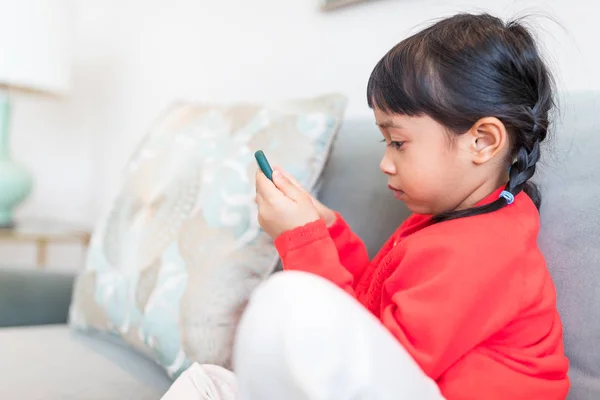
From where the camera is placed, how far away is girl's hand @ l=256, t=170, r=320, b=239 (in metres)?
0.75

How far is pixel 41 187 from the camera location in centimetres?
223

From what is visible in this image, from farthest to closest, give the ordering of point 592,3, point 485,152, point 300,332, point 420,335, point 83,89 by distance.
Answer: point 83,89 < point 592,3 < point 485,152 < point 420,335 < point 300,332

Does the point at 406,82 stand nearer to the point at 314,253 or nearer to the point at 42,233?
the point at 314,253

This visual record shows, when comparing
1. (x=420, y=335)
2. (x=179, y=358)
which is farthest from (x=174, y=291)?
(x=420, y=335)

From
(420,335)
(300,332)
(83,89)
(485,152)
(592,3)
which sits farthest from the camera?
(83,89)

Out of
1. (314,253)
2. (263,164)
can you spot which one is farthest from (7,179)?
(314,253)

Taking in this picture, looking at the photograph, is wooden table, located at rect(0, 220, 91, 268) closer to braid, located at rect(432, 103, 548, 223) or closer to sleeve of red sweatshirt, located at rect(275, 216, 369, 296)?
sleeve of red sweatshirt, located at rect(275, 216, 369, 296)

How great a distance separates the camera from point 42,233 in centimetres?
167

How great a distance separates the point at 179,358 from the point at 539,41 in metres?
0.72

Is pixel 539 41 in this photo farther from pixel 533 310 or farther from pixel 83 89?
pixel 83 89

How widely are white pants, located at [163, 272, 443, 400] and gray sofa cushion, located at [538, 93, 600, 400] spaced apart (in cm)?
32

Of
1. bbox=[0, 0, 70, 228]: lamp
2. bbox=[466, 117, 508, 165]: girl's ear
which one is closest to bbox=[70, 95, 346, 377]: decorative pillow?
bbox=[466, 117, 508, 165]: girl's ear

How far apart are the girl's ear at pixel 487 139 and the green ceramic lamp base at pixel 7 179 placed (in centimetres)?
151

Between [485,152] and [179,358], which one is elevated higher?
[485,152]
